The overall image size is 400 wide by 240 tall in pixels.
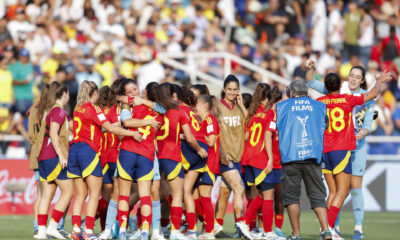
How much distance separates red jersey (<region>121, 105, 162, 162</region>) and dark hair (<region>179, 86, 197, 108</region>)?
3.75 ft

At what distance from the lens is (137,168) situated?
37.0 feet

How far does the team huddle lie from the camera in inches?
450

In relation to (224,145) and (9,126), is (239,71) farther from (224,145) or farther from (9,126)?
(224,145)

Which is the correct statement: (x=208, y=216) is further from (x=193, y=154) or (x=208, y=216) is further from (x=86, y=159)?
(x=86, y=159)

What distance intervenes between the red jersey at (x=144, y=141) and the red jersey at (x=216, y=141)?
118 cm

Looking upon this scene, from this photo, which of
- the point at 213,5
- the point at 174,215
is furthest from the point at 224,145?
the point at 213,5

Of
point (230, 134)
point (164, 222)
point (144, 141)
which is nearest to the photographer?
point (144, 141)

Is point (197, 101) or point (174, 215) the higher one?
point (197, 101)

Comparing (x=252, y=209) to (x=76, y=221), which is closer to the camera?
(x=76, y=221)

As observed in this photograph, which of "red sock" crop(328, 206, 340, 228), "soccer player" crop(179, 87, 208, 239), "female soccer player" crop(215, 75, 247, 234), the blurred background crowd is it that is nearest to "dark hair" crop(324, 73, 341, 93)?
"female soccer player" crop(215, 75, 247, 234)

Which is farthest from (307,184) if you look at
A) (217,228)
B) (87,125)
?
(87,125)

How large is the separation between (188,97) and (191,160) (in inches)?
39.6

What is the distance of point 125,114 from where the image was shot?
1143 centimetres

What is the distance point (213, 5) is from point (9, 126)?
28.0ft
